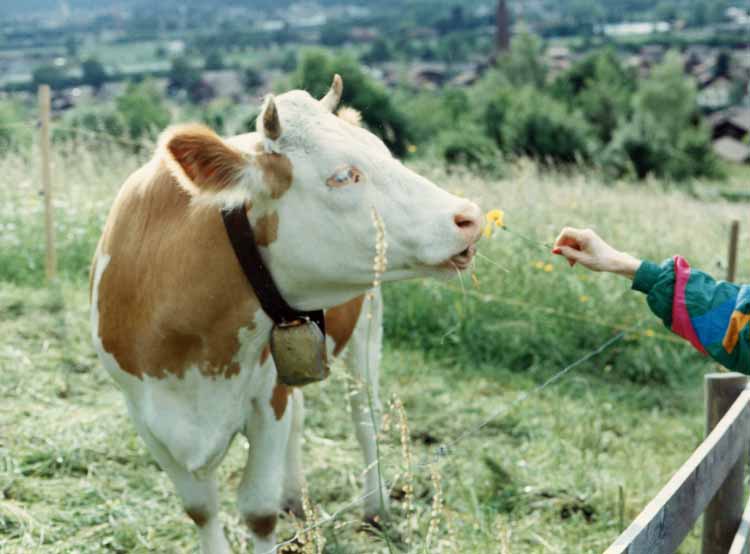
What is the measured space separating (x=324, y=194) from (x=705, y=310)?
94cm

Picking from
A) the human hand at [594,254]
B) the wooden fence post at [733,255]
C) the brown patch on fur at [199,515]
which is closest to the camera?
the human hand at [594,254]

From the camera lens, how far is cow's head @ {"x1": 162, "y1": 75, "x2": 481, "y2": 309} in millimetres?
2256

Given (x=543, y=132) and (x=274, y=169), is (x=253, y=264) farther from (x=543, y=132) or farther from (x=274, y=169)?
(x=543, y=132)

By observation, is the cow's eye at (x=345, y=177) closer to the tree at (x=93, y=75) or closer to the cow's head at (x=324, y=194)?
the cow's head at (x=324, y=194)

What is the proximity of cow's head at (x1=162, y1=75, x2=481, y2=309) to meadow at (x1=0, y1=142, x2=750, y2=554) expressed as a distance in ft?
0.97

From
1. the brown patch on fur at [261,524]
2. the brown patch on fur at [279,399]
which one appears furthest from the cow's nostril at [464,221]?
the brown patch on fur at [261,524]

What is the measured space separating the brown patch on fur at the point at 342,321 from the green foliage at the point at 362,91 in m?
28.7

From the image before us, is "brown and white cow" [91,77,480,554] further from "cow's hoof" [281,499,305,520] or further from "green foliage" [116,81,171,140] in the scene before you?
"green foliage" [116,81,171,140]

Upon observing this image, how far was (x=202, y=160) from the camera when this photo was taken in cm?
228

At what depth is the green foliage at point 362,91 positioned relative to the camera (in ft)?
113

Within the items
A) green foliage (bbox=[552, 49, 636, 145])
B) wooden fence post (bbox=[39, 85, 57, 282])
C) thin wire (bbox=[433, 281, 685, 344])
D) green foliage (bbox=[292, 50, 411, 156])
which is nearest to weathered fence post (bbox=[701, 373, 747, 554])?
thin wire (bbox=[433, 281, 685, 344])

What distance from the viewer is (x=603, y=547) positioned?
3590 mm

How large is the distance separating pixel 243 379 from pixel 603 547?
175 cm

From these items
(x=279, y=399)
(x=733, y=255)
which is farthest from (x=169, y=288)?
(x=733, y=255)
